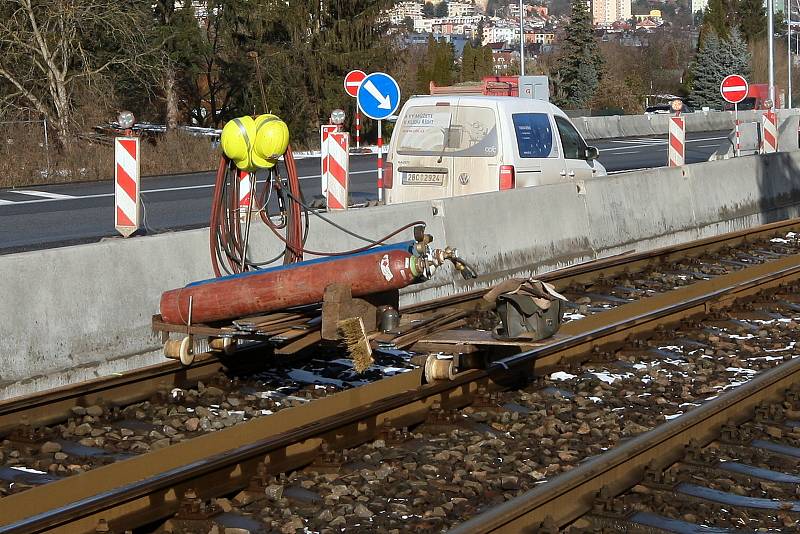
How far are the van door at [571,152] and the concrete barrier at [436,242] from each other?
63 cm

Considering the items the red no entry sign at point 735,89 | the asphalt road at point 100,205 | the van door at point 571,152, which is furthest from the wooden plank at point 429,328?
the red no entry sign at point 735,89

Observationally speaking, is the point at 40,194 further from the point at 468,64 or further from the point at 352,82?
the point at 468,64

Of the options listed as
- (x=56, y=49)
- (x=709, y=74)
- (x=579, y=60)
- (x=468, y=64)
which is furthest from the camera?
(x=468, y=64)

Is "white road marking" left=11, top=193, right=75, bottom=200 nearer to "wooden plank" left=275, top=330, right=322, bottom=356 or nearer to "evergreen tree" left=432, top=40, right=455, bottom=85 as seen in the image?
"wooden plank" left=275, top=330, right=322, bottom=356

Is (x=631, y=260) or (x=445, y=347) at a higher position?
(x=445, y=347)

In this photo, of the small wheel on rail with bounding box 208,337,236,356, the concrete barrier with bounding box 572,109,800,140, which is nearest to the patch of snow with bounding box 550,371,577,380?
the small wheel on rail with bounding box 208,337,236,356

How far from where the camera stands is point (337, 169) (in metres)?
15.3

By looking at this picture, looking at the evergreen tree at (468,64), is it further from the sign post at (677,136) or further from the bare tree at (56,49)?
the sign post at (677,136)

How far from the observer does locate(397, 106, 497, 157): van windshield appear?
50.5 ft

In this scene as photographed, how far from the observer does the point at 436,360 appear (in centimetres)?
832

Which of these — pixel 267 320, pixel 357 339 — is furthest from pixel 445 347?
pixel 267 320

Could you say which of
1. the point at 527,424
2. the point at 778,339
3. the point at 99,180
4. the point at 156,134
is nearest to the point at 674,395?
the point at 527,424

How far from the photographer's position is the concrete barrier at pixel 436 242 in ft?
28.8

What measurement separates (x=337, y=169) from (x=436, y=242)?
108 inches
